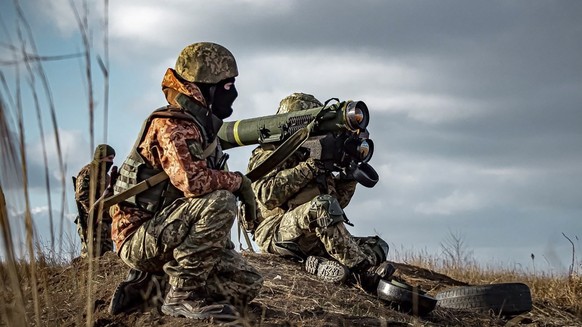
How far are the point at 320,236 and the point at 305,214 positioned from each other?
0.82 feet

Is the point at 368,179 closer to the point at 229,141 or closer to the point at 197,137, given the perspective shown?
the point at 229,141

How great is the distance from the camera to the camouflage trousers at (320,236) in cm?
766

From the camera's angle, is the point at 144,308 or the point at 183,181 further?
the point at 144,308

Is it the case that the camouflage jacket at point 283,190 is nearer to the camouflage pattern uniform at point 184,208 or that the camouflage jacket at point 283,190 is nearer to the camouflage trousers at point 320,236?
the camouflage trousers at point 320,236

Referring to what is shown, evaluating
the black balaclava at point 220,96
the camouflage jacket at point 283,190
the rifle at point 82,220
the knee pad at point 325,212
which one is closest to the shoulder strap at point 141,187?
the black balaclava at point 220,96

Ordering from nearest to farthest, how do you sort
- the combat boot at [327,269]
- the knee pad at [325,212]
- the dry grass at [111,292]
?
the dry grass at [111,292], the combat boot at [327,269], the knee pad at [325,212]

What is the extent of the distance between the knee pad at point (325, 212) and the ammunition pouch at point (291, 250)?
40 centimetres

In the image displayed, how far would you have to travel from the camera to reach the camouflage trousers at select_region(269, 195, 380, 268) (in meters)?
7.66

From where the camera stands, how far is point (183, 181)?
5117 mm

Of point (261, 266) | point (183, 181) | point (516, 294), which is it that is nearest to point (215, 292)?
point (183, 181)

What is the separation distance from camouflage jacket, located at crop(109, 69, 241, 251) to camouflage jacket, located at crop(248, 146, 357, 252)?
2.64m

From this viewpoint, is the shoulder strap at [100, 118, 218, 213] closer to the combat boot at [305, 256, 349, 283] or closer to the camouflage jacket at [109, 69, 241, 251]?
the camouflage jacket at [109, 69, 241, 251]

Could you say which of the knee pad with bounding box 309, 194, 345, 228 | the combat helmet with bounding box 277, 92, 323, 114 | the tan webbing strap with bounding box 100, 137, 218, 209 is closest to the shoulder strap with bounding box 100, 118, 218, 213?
the tan webbing strap with bounding box 100, 137, 218, 209

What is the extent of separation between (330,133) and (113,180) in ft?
9.30
